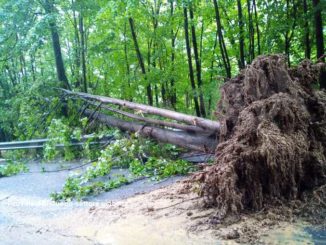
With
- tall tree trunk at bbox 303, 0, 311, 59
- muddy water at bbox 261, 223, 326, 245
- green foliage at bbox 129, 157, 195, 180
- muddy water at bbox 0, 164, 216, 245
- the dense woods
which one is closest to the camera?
muddy water at bbox 261, 223, 326, 245

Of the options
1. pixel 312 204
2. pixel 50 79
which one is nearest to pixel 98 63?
pixel 50 79

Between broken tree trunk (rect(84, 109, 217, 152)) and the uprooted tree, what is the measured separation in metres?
1.05

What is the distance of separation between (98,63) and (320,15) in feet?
32.0

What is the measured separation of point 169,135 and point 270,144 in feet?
10.6

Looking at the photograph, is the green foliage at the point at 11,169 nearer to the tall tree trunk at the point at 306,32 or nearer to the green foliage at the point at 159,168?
the green foliage at the point at 159,168

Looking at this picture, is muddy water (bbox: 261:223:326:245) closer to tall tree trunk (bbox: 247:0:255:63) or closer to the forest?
the forest

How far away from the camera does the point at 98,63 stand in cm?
1507

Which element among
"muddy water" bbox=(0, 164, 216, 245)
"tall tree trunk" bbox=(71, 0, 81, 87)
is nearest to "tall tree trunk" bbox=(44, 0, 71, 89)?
"tall tree trunk" bbox=(71, 0, 81, 87)

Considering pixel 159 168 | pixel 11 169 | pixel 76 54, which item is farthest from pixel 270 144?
pixel 76 54

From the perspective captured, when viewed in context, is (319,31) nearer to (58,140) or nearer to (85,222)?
(85,222)

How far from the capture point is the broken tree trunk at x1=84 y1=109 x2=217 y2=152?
602cm

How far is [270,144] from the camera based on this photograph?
386 cm

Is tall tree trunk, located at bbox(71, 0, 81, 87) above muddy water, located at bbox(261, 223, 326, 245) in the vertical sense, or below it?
above

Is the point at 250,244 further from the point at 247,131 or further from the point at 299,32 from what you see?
the point at 299,32
